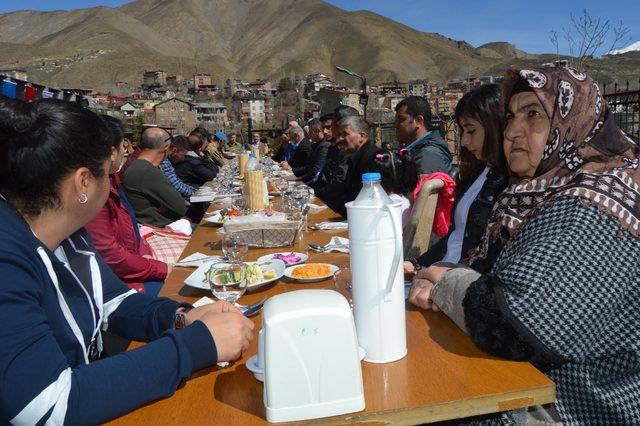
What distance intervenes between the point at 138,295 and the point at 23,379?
769 mm

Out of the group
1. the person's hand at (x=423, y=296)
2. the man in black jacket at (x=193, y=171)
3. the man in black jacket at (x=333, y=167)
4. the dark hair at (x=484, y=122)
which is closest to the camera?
the person's hand at (x=423, y=296)

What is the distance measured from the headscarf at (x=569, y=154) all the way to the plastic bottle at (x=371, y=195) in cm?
48

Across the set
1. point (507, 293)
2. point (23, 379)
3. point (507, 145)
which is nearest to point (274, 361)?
point (23, 379)

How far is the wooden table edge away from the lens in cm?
97

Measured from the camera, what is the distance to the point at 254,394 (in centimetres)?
108

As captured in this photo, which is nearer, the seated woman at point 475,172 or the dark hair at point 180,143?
the seated woman at point 475,172

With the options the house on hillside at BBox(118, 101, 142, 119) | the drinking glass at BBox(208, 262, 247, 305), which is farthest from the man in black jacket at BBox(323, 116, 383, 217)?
the house on hillside at BBox(118, 101, 142, 119)

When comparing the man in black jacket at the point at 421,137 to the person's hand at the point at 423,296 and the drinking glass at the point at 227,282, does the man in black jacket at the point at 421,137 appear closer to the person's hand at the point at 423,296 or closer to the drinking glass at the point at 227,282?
the person's hand at the point at 423,296

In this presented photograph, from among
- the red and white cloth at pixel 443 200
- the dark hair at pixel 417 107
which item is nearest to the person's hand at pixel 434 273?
the red and white cloth at pixel 443 200

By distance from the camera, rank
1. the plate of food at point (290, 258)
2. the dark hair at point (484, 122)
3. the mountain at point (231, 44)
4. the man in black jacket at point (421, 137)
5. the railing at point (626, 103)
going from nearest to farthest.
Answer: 1. the plate of food at point (290, 258)
2. the dark hair at point (484, 122)
3. the man in black jacket at point (421, 137)
4. the railing at point (626, 103)
5. the mountain at point (231, 44)

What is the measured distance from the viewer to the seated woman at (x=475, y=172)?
2.24 m

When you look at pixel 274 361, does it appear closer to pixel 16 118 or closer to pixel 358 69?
pixel 16 118

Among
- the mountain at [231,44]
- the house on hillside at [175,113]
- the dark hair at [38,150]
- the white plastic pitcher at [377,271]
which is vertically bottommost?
the white plastic pitcher at [377,271]

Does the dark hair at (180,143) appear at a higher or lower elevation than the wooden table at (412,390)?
higher
